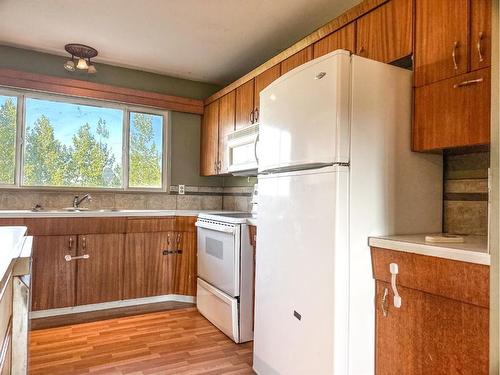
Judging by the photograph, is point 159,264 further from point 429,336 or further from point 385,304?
point 429,336

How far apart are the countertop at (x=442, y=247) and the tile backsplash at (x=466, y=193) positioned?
13 centimetres

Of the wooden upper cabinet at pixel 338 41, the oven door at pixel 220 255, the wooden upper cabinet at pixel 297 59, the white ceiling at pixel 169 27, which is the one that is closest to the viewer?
the wooden upper cabinet at pixel 338 41

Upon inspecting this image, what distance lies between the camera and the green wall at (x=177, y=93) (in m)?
3.44

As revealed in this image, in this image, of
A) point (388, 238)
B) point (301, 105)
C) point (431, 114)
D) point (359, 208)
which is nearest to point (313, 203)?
point (359, 208)

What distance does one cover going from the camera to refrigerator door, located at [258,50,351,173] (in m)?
1.45

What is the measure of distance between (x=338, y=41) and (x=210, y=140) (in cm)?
197

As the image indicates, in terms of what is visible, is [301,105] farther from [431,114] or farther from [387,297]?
[387,297]

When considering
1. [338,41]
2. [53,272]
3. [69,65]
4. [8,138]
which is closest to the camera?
[338,41]

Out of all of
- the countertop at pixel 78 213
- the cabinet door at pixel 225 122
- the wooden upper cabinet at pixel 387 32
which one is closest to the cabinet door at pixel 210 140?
the cabinet door at pixel 225 122

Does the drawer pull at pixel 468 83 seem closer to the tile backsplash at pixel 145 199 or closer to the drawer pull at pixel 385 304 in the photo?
the drawer pull at pixel 385 304

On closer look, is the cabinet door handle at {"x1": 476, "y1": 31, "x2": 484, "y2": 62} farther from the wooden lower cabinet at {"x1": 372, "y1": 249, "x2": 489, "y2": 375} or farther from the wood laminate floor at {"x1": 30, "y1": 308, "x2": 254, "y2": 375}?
the wood laminate floor at {"x1": 30, "y1": 308, "x2": 254, "y2": 375}

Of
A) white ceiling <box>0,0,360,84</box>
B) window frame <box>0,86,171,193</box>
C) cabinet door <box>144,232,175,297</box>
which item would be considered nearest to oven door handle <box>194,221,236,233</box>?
cabinet door <box>144,232,175,297</box>

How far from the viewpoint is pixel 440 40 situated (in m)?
1.46

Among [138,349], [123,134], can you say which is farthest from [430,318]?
[123,134]
